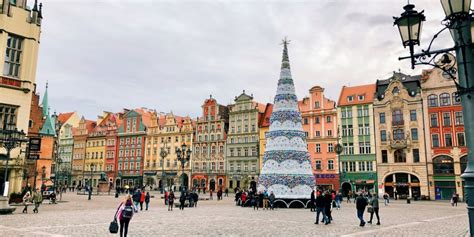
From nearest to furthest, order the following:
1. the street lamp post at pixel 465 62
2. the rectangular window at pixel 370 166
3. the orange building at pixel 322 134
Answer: the street lamp post at pixel 465 62, the rectangular window at pixel 370 166, the orange building at pixel 322 134

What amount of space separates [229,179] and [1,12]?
46714mm

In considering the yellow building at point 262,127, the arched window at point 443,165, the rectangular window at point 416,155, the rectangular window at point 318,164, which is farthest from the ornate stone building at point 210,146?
the arched window at point 443,165

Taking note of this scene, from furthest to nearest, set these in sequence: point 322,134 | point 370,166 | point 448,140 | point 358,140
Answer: point 322,134
point 358,140
point 370,166
point 448,140

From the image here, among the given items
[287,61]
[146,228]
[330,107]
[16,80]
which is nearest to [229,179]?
[330,107]

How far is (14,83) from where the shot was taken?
78.9 ft

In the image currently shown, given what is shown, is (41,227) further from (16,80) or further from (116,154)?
(116,154)

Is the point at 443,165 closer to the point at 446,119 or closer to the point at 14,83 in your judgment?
the point at 446,119

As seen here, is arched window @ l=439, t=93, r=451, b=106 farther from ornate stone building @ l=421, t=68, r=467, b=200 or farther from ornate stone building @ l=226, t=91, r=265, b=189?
ornate stone building @ l=226, t=91, r=265, b=189

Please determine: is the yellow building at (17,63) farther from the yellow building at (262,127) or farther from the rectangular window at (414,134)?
the rectangular window at (414,134)

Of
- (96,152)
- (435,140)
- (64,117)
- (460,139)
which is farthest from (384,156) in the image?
(64,117)

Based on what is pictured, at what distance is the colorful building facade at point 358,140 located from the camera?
171 ft

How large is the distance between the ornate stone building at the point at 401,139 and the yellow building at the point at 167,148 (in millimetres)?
34683

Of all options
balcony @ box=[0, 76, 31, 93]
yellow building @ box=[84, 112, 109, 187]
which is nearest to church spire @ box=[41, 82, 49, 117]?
yellow building @ box=[84, 112, 109, 187]

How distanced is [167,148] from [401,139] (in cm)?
4270
